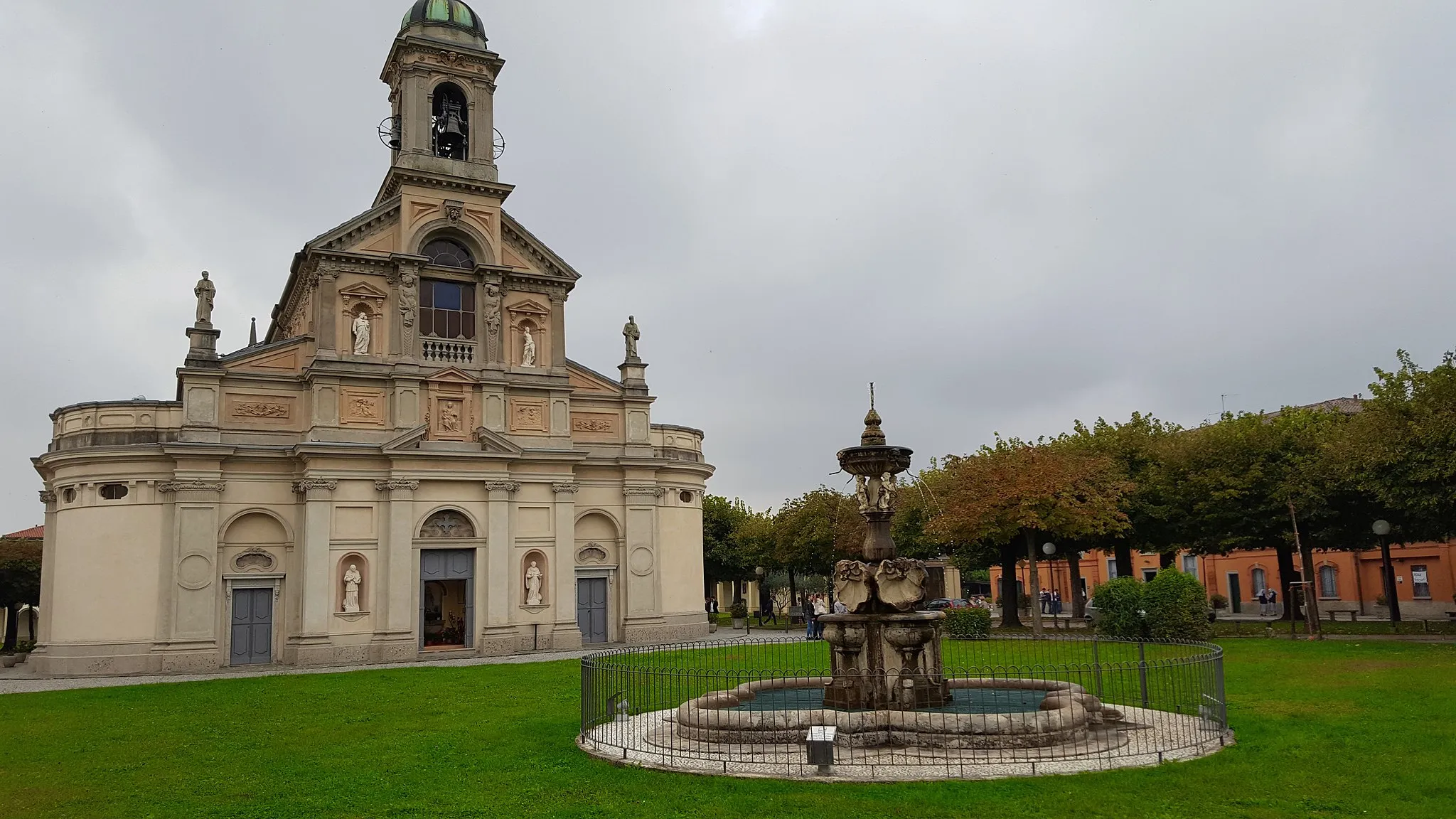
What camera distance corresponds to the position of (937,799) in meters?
11.0

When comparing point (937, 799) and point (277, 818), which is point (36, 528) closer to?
point (277, 818)

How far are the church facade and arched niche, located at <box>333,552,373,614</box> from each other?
0.07m

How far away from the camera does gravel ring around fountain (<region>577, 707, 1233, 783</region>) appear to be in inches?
479

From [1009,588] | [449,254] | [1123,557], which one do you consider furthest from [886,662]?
[1123,557]

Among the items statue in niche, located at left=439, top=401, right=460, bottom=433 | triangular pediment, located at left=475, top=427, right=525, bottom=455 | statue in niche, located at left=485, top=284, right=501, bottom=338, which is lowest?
triangular pediment, located at left=475, top=427, right=525, bottom=455

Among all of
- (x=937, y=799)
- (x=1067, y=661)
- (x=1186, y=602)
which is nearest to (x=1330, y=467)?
(x=1186, y=602)

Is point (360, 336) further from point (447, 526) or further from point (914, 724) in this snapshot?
point (914, 724)

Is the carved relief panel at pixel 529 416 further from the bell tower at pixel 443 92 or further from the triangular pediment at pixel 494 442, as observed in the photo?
the bell tower at pixel 443 92

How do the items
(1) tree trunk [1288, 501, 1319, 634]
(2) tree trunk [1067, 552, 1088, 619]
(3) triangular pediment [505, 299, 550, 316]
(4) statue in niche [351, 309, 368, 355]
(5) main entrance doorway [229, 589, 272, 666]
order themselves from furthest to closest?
1. (2) tree trunk [1067, 552, 1088, 619]
2. (3) triangular pediment [505, 299, 550, 316]
3. (4) statue in niche [351, 309, 368, 355]
4. (1) tree trunk [1288, 501, 1319, 634]
5. (5) main entrance doorway [229, 589, 272, 666]

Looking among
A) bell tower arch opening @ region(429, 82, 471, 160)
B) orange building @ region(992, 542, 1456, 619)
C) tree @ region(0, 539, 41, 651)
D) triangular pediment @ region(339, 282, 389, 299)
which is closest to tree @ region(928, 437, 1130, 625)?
orange building @ region(992, 542, 1456, 619)

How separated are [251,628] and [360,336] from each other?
1026cm

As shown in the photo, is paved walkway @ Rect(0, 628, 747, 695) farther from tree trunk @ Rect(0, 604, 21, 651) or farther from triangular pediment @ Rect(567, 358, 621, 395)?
tree trunk @ Rect(0, 604, 21, 651)

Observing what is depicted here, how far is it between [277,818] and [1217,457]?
35.1 m

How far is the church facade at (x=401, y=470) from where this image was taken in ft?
105
